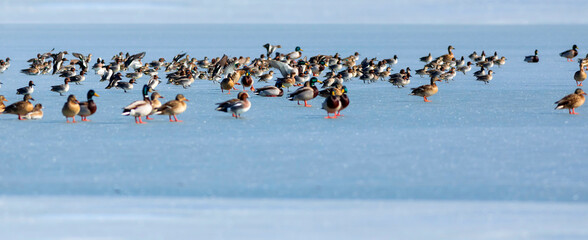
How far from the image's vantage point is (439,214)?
9430mm

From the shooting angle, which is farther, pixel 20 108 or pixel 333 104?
pixel 333 104

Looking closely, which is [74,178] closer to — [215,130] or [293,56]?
[215,130]

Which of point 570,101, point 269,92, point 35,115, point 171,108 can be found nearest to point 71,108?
point 35,115

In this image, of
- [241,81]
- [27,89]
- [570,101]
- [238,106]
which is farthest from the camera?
[241,81]

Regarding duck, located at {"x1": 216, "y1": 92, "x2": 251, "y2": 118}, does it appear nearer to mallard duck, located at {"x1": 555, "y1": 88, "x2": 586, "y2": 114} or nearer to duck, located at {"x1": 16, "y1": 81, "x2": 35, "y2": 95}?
mallard duck, located at {"x1": 555, "y1": 88, "x2": 586, "y2": 114}

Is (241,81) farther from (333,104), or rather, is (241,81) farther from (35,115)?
(35,115)

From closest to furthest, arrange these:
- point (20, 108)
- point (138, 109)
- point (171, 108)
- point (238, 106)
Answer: point (138, 109)
point (171, 108)
point (20, 108)
point (238, 106)

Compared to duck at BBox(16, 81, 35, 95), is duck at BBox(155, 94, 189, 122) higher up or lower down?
lower down

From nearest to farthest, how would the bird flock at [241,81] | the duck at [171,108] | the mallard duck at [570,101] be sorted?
the duck at [171,108], the bird flock at [241,81], the mallard duck at [570,101]

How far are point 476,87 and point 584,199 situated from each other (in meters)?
18.6

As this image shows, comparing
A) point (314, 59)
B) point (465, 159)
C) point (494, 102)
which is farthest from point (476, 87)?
point (465, 159)

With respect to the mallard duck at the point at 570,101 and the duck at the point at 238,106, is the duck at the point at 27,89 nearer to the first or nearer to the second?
the duck at the point at 238,106

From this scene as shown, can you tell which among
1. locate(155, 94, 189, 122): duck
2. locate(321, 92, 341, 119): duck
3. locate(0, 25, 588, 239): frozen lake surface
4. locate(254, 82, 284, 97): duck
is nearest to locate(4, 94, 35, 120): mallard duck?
locate(0, 25, 588, 239): frozen lake surface

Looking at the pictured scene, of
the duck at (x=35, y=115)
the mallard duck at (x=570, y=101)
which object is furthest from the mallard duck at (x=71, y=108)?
the mallard duck at (x=570, y=101)
